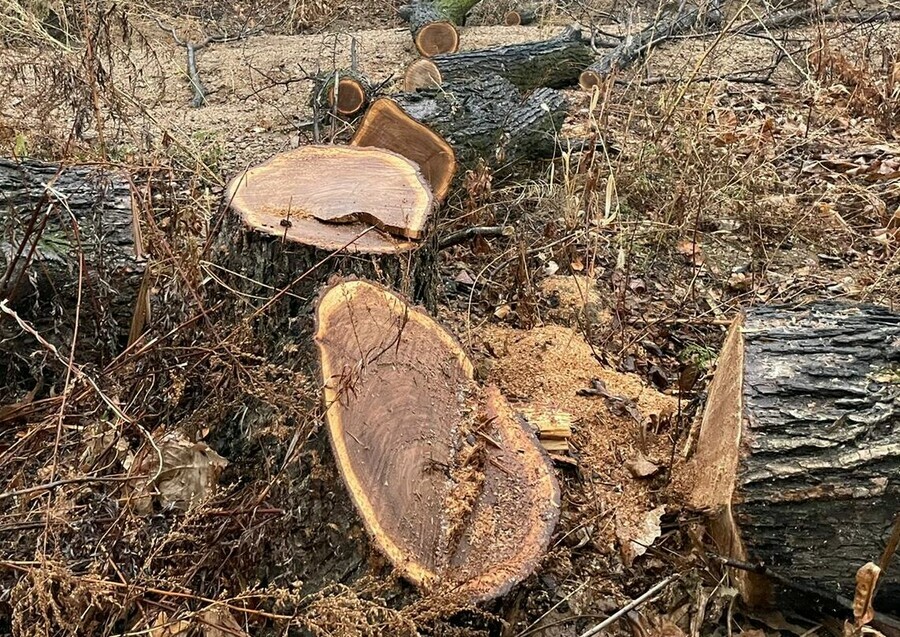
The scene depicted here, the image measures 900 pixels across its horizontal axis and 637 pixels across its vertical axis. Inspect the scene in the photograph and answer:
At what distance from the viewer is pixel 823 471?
179 centimetres

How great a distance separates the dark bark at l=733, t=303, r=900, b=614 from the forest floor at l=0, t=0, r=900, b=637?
0.75 feet

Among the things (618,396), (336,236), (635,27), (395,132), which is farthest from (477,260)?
→ (635,27)

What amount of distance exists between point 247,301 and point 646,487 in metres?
1.29

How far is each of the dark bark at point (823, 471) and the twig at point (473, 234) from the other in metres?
1.88

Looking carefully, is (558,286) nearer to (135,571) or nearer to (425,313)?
(425,313)

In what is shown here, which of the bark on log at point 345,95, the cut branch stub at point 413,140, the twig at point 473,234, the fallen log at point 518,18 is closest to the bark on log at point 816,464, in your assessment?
the twig at point 473,234

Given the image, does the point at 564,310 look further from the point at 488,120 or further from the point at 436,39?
the point at 436,39

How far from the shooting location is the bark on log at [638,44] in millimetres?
5750

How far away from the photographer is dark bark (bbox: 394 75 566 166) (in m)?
3.96

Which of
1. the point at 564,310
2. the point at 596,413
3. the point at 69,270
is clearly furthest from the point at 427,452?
the point at 69,270

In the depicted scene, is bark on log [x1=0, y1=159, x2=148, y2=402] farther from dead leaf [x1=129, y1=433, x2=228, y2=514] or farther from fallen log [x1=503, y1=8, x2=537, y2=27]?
fallen log [x1=503, y1=8, x2=537, y2=27]

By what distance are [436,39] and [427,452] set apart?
5.66m

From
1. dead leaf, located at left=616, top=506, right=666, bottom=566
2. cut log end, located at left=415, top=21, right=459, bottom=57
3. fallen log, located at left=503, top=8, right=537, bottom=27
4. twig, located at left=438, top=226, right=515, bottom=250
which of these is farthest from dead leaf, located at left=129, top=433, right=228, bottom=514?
fallen log, located at left=503, top=8, right=537, bottom=27

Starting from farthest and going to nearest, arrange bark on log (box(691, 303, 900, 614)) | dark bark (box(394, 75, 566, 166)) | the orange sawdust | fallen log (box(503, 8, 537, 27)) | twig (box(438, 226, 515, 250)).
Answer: fallen log (box(503, 8, 537, 27))
dark bark (box(394, 75, 566, 166))
twig (box(438, 226, 515, 250))
the orange sawdust
bark on log (box(691, 303, 900, 614))
